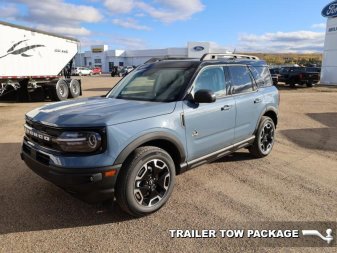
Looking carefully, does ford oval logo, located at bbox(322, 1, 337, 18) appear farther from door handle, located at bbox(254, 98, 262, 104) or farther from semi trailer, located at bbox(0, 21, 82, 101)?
door handle, located at bbox(254, 98, 262, 104)

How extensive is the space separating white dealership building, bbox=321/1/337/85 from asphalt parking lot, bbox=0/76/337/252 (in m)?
23.5

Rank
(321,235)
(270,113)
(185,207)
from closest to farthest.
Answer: (321,235) < (185,207) < (270,113)

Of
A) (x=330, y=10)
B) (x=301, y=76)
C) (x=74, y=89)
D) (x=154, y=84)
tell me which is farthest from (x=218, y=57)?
(x=330, y=10)

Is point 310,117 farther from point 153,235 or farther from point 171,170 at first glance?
point 153,235

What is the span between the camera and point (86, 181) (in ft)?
10.1

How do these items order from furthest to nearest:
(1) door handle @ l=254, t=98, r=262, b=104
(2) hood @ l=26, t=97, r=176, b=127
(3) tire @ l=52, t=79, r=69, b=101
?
(3) tire @ l=52, t=79, r=69, b=101, (1) door handle @ l=254, t=98, r=262, b=104, (2) hood @ l=26, t=97, r=176, b=127

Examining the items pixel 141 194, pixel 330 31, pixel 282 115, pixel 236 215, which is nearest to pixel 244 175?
pixel 236 215

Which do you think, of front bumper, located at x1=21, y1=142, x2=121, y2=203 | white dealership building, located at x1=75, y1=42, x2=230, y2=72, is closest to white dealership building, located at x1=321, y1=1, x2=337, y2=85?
front bumper, located at x1=21, y1=142, x2=121, y2=203

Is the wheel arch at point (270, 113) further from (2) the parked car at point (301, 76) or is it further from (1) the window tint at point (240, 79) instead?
(2) the parked car at point (301, 76)

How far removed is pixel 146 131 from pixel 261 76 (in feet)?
10.5

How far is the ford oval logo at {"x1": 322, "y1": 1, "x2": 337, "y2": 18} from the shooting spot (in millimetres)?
25219

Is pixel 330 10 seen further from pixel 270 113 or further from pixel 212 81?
pixel 212 81

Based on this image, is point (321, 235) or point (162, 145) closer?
point (321, 235)

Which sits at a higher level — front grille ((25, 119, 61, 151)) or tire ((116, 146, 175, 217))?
front grille ((25, 119, 61, 151))
